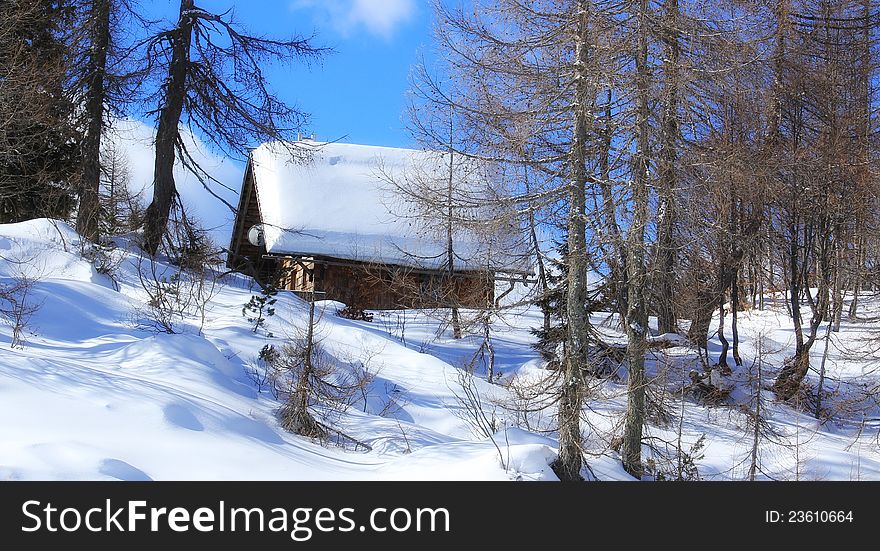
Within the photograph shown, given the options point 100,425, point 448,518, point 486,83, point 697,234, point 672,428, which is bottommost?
point 672,428

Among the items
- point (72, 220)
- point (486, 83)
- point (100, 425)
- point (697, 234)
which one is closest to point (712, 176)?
point (697, 234)

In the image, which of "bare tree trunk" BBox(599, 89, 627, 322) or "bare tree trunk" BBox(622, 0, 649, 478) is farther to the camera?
"bare tree trunk" BBox(622, 0, 649, 478)

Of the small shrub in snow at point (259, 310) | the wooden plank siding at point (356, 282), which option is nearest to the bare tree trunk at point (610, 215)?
the small shrub in snow at point (259, 310)

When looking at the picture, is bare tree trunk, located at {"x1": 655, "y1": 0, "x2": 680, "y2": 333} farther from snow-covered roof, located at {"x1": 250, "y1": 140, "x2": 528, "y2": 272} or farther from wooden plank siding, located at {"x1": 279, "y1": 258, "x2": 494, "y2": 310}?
wooden plank siding, located at {"x1": 279, "y1": 258, "x2": 494, "y2": 310}

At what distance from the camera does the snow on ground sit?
5.27m

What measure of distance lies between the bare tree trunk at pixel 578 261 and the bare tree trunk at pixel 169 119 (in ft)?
39.5

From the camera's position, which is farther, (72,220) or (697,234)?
(72,220)

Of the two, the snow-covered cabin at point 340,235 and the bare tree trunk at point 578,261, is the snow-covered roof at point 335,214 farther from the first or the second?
the bare tree trunk at point 578,261

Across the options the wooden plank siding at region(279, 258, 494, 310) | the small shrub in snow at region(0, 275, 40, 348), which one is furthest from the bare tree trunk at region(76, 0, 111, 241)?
the small shrub in snow at region(0, 275, 40, 348)

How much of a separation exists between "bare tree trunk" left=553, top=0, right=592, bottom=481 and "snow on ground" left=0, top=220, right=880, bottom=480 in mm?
292

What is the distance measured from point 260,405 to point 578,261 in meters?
4.18

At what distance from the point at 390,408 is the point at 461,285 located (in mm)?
9299

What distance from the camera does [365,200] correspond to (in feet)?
71.2

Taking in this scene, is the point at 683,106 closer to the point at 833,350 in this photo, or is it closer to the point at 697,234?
the point at 697,234
